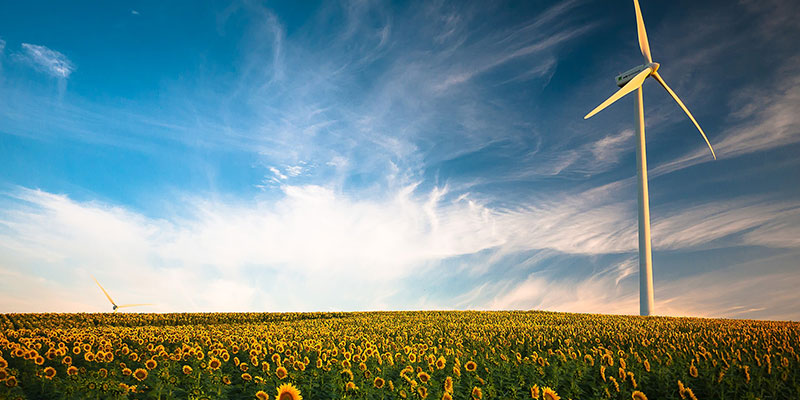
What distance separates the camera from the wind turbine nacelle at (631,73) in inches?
1467

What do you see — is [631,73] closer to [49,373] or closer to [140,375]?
[140,375]

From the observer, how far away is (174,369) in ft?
30.9

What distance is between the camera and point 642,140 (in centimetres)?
3497

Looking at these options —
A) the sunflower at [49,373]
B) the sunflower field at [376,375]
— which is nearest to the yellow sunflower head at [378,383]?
the sunflower field at [376,375]

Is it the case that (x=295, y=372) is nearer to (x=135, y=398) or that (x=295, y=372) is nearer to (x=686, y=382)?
(x=135, y=398)

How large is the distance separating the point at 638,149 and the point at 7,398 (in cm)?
3809

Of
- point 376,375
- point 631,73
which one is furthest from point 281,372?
point 631,73

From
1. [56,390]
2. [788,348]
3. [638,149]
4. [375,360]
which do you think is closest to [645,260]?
[638,149]

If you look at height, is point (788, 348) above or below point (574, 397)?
above

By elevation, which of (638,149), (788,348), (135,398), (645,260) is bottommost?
(135,398)

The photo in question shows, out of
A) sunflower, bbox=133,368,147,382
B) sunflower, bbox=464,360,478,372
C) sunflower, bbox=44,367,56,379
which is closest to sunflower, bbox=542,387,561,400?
sunflower, bbox=464,360,478,372

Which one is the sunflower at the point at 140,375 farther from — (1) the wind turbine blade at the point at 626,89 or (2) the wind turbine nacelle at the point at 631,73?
(2) the wind turbine nacelle at the point at 631,73

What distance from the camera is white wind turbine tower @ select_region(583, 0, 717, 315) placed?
32719mm

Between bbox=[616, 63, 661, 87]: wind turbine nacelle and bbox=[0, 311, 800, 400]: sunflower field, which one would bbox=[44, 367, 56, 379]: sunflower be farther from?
bbox=[616, 63, 661, 87]: wind turbine nacelle
